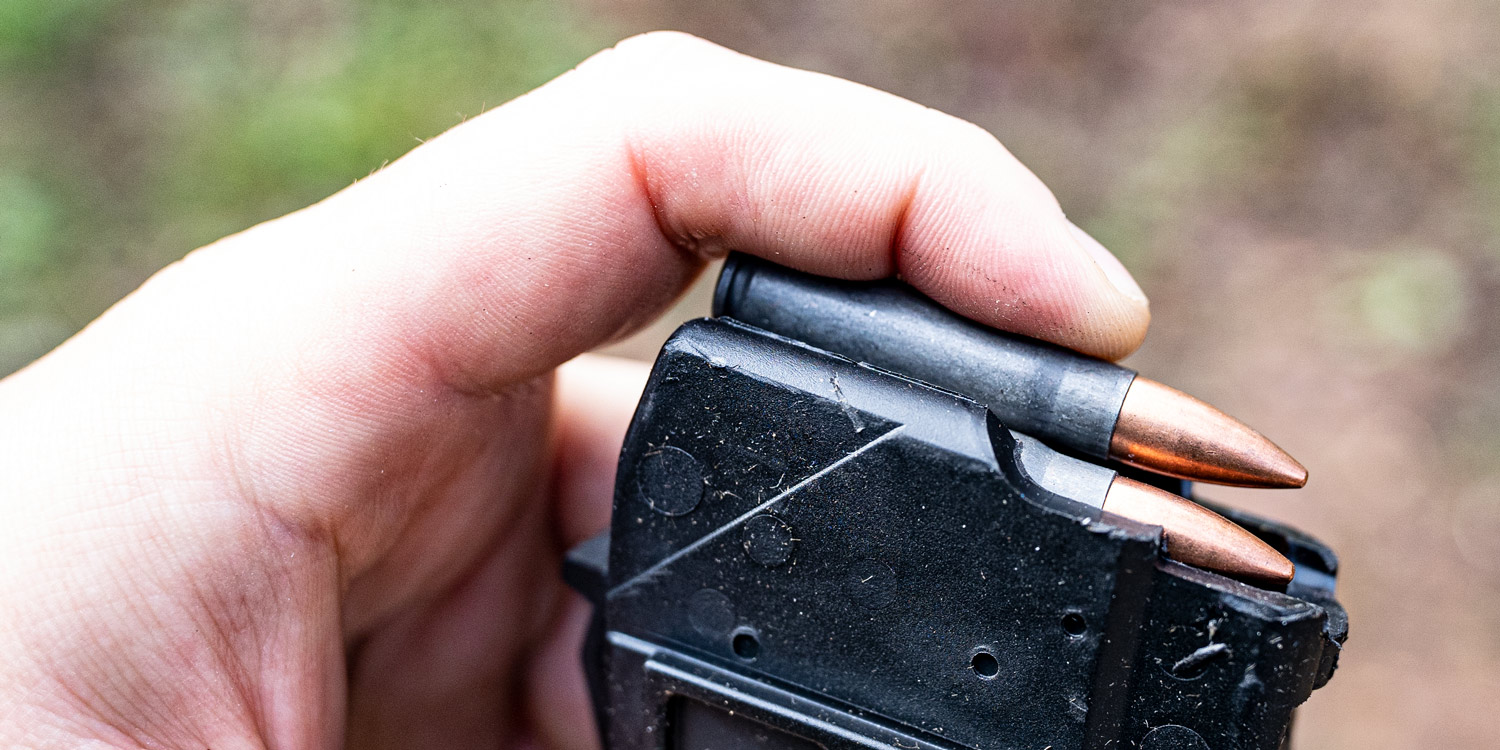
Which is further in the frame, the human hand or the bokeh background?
the bokeh background

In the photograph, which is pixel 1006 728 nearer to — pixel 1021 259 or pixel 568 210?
pixel 1021 259

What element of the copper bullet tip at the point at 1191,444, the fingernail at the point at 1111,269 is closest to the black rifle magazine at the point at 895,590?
the copper bullet tip at the point at 1191,444

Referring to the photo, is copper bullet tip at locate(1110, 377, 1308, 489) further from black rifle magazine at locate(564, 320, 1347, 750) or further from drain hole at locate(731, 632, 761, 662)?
drain hole at locate(731, 632, 761, 662)

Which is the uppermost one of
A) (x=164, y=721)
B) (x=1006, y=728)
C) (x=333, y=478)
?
(x=333, y=478)

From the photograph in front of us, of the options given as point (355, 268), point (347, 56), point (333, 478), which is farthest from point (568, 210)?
point (347, 56)

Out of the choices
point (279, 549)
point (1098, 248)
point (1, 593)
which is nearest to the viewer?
point (1, 593)

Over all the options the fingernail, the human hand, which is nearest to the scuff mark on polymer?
the human hand

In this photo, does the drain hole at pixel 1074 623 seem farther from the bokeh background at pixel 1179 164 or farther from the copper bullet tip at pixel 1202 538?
the bokeh background at pixel 1179 164
